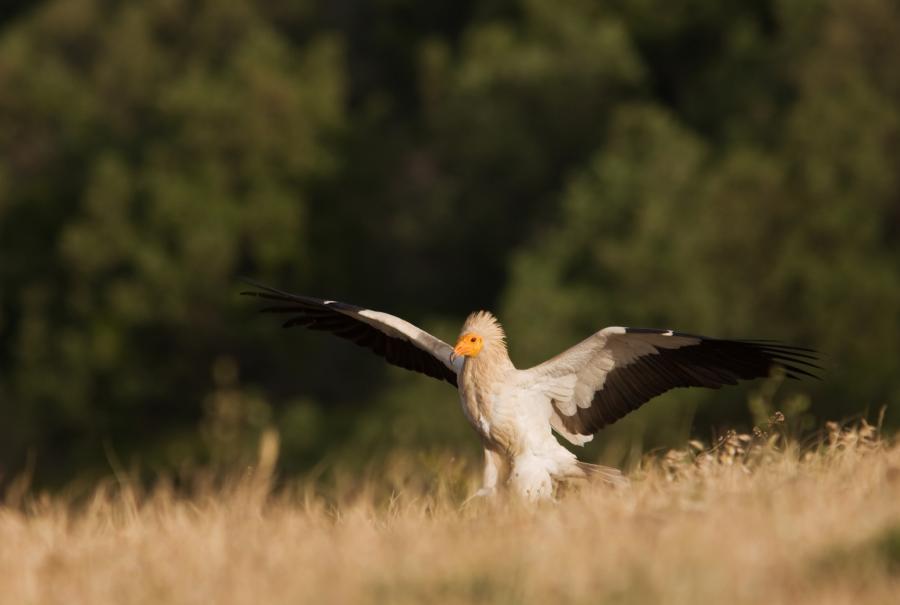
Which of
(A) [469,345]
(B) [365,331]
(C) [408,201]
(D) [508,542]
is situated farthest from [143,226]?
(D) [508,542]

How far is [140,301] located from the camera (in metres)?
33.6

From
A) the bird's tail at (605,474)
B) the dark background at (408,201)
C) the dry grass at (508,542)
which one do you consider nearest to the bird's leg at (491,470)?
the bird's tail at (605,474)

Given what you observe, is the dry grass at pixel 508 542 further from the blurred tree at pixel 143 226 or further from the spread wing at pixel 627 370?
the blurred tree at pixel 143 226

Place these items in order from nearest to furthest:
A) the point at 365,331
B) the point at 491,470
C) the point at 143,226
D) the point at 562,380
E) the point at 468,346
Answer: the point at 491,470, the point at 468,346, the point at 562,380, the point at 365,331, the point at 143,226

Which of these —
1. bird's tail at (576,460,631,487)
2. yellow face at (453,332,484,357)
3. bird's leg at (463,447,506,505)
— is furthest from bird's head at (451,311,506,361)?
bird's tail at (576,460,631,487)

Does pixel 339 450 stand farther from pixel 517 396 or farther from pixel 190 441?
pixel 517 396

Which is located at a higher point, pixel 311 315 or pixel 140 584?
pixel 311 315

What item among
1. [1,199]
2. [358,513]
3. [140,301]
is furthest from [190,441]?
[358,513]

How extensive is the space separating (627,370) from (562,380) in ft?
1.10

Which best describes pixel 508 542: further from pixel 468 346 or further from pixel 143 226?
pixel 143 226

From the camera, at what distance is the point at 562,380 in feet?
27.5

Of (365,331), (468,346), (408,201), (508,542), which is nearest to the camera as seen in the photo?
(508,542)

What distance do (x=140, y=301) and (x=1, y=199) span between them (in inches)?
217

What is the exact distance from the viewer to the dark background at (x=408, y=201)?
90.8 feet
